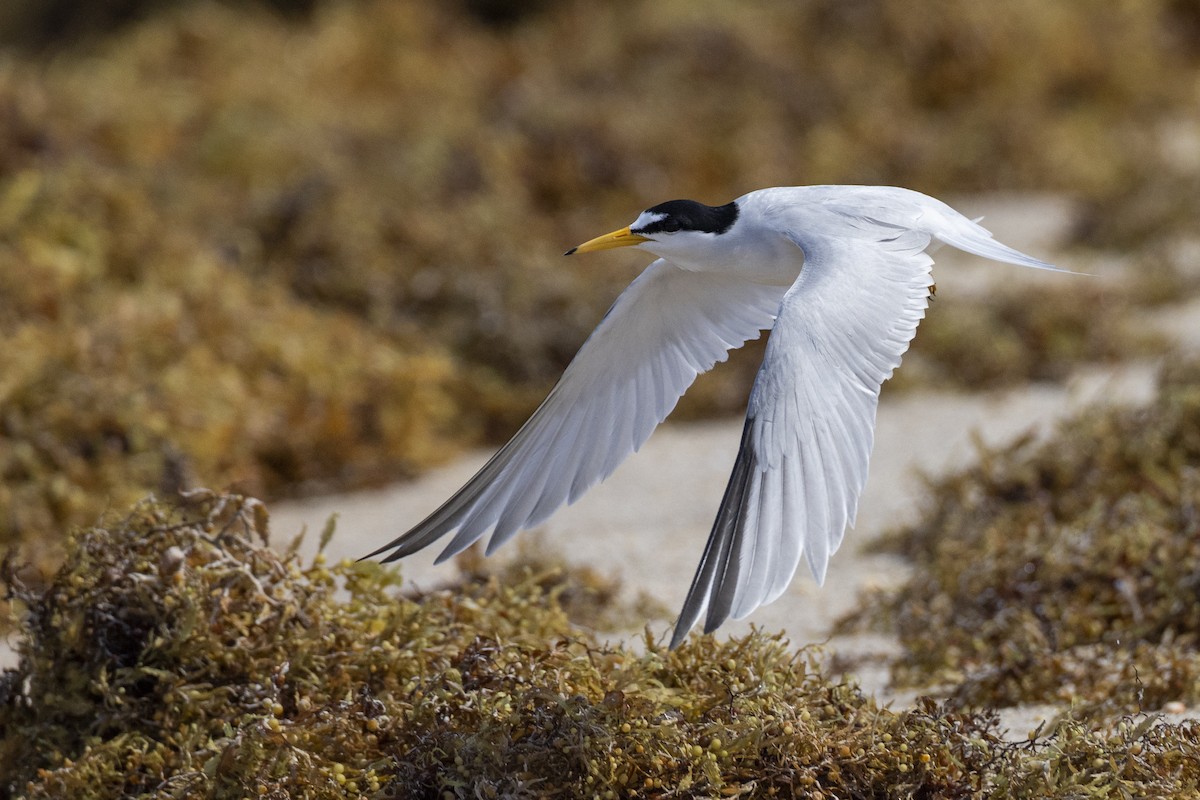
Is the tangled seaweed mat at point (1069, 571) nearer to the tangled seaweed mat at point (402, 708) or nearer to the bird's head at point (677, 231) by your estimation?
the tangled seaweed mat at point (402, 708)

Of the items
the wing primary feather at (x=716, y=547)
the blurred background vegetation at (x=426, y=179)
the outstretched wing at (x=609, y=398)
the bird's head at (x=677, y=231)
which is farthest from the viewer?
the blurred background vegetation at (x=426, y=179)

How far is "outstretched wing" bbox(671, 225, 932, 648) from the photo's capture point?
2.63m

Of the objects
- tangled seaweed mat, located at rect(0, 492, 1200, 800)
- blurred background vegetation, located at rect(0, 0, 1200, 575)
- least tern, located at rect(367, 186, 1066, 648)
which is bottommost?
tangled seaweed mat, located at rect(0, 492, 1200, 800)

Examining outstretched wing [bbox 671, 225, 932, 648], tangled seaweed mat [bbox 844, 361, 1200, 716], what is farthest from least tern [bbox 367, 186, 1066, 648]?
tangled seaweed mat [bbox 844, 361, 1200, 716]

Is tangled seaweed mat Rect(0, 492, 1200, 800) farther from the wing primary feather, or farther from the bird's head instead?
the bird's head

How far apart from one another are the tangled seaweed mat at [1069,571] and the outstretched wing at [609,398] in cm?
94

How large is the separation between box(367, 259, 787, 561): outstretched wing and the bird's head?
0.15m

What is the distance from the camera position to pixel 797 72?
1048cm

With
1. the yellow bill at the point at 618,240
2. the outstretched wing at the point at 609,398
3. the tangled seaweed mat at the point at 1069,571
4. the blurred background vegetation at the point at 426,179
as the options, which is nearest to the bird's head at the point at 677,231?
the yellow bill at the point at 618,240

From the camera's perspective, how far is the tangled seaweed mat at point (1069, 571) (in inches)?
140

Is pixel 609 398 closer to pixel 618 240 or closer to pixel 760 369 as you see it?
pixel 618 240

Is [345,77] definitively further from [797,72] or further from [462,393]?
[462,393]

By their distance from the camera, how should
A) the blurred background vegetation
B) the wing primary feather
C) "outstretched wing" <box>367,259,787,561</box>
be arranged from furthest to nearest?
the blurred background vegetation
"outstretched wing" <box>367,259,787,561</box>
the wing primary feather

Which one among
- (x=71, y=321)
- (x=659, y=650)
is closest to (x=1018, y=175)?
(x=71, y=321)
